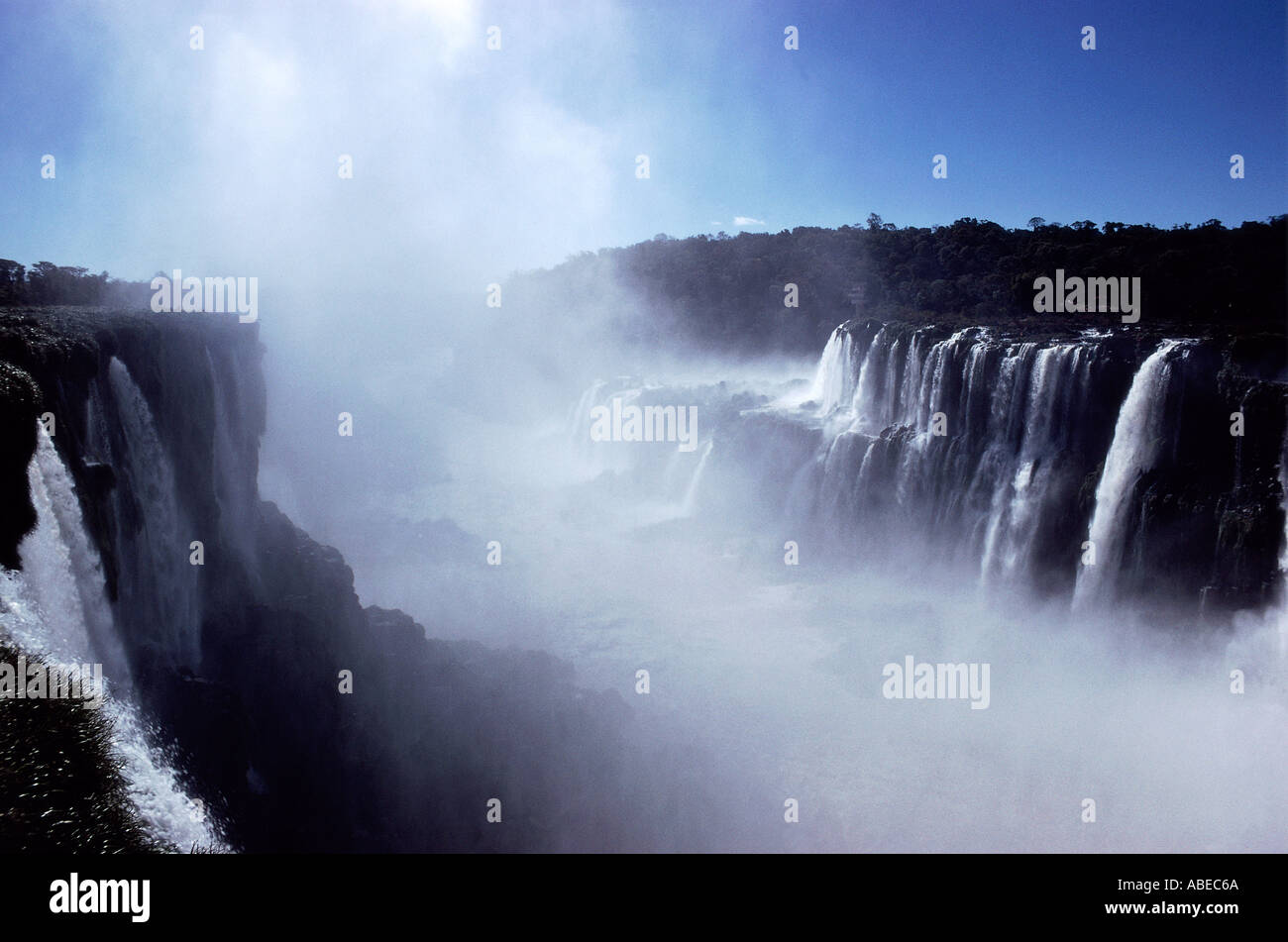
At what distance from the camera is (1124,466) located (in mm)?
18203

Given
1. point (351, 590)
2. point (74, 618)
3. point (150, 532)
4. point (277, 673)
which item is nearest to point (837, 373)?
point (351, 590)

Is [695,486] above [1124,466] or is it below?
above

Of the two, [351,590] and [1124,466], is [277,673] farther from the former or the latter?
[1124,466]

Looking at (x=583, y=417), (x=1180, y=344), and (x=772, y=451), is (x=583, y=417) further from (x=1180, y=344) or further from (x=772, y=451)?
(x=1180, y=344)

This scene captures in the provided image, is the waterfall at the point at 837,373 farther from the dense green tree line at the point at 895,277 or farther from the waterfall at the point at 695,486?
the waterfall at the point at 695,486

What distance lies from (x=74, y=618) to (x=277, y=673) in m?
6.28

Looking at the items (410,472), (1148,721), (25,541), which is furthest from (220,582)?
(410,472)

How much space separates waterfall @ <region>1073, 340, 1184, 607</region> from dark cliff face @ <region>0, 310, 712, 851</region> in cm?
1238

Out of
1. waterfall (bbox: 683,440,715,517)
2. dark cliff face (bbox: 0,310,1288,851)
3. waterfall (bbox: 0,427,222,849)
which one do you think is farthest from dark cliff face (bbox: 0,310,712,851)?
waterfall (bbox: 683,440,715,517)

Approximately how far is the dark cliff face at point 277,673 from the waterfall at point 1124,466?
12.4 meters

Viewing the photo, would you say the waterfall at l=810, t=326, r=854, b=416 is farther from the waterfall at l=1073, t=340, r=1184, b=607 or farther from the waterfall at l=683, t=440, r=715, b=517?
the waterfall at l=1073, t=340, r=1184, b=607

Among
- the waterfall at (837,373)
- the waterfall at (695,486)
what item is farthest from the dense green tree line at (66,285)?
the waterfall at (837,373)

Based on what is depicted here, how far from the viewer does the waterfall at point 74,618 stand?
6898 mm
